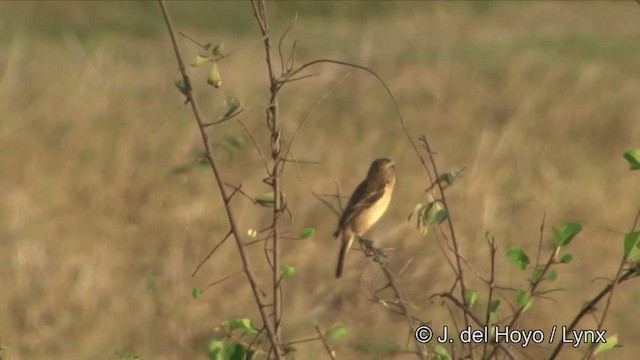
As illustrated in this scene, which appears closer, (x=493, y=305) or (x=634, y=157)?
(x=634, y=157)

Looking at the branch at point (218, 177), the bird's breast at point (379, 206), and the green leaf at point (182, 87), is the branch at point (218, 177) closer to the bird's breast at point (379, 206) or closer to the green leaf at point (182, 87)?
the green leaf at point (182, 87)

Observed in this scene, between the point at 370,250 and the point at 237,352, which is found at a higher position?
the point at 237,352

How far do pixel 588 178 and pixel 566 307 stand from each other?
200cm

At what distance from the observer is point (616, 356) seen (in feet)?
17.5

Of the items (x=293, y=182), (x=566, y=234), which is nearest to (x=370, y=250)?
(x=566, y=234)

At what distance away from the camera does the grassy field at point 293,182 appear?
575cm

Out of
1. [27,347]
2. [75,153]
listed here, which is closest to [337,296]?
[27,347]

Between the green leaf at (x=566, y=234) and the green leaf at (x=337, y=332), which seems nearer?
the green leaf at (x=566, y=234)

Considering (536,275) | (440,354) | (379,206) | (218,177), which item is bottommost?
(379,206)

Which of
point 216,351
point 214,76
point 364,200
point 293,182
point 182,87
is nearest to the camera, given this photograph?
point 182,87

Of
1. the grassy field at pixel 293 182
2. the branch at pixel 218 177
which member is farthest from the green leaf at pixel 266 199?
the grassy field at pixel 293 182

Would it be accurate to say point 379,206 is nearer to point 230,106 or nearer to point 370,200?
point 370,200

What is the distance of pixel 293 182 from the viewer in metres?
7.57

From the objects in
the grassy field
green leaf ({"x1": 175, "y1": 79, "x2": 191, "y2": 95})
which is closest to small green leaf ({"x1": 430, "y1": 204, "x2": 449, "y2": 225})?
green leaf ({"x1": 175, "y1": 79, "x2": 191, "y2": 95})
